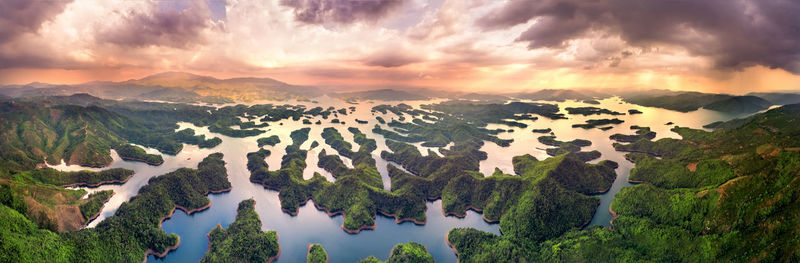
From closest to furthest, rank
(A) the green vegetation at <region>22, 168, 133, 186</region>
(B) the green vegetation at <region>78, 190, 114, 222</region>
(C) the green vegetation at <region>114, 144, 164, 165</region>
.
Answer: (B) the green vegetation at <region>78, 190, 114, 222</region>, (A) the green vegetation at <region>22, 168, 133, 186</region>, (C) the green vegetation at <region>114, 144, 164, 165</region>

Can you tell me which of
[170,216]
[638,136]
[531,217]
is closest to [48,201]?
[170,216]

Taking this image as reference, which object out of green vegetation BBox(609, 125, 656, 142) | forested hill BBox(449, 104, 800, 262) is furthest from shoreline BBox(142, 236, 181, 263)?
green vegetation BBox(609, 125, 656, 142)

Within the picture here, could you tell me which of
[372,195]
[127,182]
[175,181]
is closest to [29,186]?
[175,181]

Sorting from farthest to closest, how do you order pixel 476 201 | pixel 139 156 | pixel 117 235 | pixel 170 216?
pixel 139 156 < pixel 476 201 < pixel 170 216 < pixel 117 235

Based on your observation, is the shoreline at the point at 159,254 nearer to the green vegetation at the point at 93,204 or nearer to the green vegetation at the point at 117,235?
→ the green vegetation at the point at 117,235

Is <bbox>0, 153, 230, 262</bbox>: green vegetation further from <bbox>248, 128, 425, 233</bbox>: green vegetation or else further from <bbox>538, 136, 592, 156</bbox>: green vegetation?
<bbox>538, 136, 592, 156</bbox>: green vegetation

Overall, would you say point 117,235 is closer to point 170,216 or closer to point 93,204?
point 170,216
